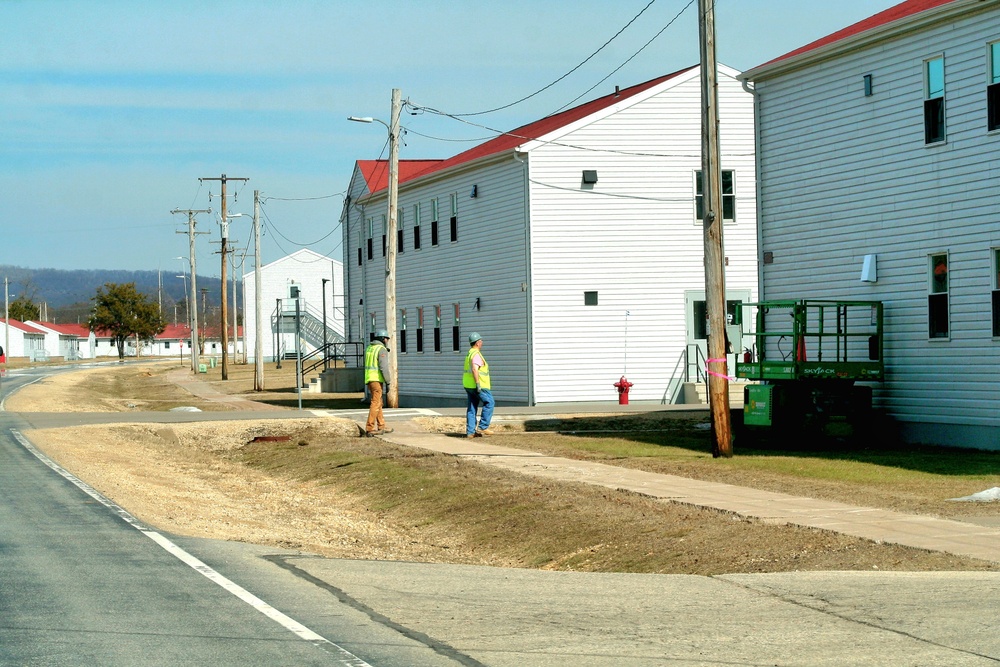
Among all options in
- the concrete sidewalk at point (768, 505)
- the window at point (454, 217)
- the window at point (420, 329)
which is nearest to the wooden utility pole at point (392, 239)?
the window at point (454, 217)

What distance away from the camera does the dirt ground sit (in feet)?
38.5

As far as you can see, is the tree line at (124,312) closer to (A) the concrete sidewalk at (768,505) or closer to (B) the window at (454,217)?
(B) the window at (454,217)

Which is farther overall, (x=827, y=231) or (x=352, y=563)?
(x=827, y=231)

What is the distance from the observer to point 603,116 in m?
33.5

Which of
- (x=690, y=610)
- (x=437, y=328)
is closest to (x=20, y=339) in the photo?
(x=437, y=328)

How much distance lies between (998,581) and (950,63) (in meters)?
13.6

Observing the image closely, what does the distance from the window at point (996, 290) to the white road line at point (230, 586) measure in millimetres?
13895

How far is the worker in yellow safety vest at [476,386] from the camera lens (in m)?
23.0

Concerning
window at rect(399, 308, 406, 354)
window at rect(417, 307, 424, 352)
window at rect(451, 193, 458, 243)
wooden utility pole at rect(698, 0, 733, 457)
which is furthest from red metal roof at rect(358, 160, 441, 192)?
wooden utility pole at rect(698, 0, 733, 457)

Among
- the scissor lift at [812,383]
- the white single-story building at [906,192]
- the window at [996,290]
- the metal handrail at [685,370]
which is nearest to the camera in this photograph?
the window at [996,290]

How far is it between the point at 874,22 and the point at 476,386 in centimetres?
1052

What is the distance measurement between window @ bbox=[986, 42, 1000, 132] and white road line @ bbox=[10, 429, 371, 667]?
583 inches

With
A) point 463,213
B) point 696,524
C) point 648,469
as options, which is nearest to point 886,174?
point 648,469

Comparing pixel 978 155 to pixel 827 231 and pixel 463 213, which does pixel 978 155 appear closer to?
pixel 827 231
